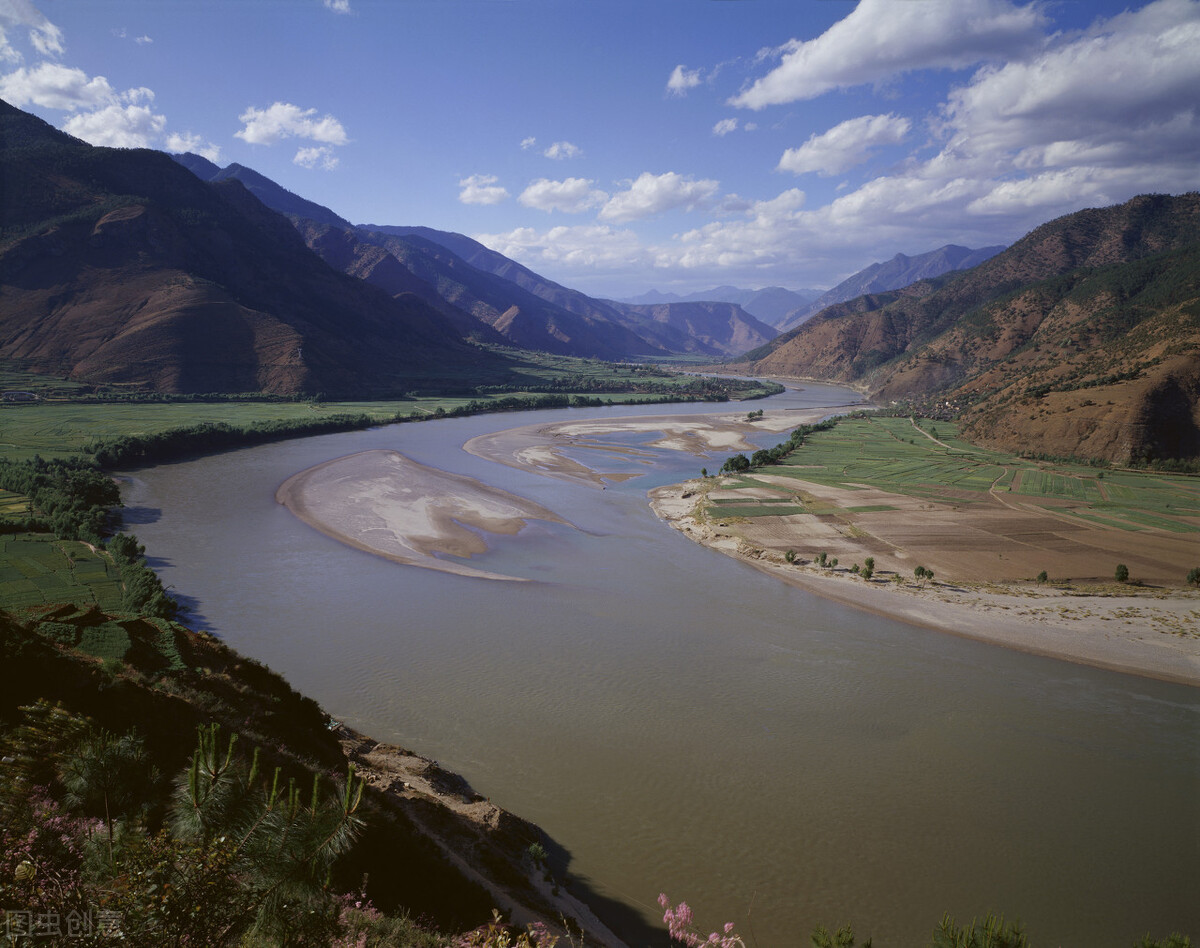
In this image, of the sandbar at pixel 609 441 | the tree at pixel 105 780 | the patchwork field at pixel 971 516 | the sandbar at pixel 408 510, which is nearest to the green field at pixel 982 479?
the patchwork field at pixel 971 516

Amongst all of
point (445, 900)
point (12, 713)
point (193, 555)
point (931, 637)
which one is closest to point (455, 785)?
point (445, 900)

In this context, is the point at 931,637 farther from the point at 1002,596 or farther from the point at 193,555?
the point at 193,555

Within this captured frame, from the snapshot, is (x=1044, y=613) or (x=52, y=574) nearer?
(x=52, y=574)

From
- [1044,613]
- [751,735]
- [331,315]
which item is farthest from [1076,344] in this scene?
[331,315]

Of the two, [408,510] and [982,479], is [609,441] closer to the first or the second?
[408,510]

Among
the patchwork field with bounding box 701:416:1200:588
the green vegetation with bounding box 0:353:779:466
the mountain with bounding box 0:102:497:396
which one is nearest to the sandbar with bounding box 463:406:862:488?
the patchwork field with bounding box 701:416:1200:588

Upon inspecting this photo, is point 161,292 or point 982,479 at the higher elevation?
point 161,292

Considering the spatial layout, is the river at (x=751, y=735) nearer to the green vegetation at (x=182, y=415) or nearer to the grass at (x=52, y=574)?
the grass at (x=52, y=574)
